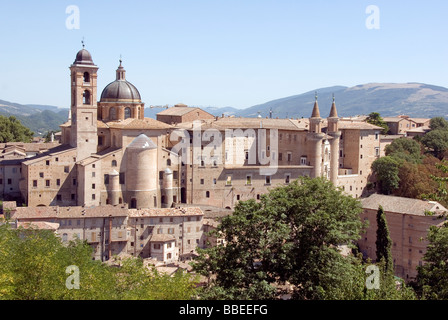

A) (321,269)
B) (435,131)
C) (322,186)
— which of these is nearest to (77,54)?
(322,186)

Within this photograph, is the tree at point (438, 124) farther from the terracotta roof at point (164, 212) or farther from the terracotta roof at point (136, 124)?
the terracotta roof at point (164, 212)

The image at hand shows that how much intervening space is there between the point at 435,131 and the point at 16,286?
63.0 metres

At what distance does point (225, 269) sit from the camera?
24.0 m

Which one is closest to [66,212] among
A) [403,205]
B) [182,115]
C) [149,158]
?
[149,158]

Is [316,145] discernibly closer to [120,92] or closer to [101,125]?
[120,92]

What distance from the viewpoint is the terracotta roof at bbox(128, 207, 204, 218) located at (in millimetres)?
44344

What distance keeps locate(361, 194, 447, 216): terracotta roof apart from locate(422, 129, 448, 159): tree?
77.7ft

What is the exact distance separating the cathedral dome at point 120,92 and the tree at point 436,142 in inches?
1494

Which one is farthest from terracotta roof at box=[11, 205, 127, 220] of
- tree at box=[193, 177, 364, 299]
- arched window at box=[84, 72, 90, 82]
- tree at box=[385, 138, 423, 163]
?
tree at box=[385, 138, 423, 163]

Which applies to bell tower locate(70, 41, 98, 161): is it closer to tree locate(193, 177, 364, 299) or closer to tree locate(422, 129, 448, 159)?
tree locate(193, 177, 364, 299)

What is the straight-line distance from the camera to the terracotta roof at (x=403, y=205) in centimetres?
4703

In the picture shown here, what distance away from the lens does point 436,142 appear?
235ft

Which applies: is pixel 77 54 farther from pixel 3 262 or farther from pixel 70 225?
pixel 3 262

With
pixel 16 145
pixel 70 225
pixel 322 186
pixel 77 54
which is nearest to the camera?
pixel 322 186
